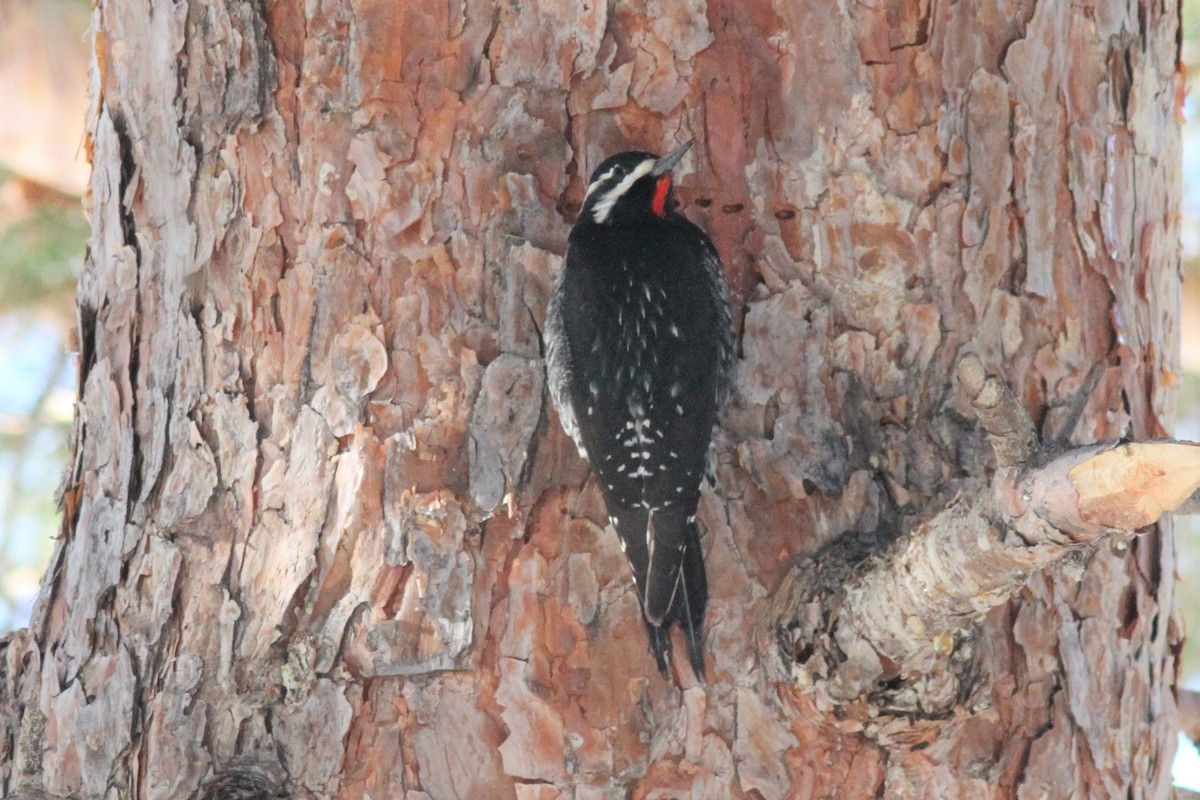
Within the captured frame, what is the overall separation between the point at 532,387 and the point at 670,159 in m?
0.58

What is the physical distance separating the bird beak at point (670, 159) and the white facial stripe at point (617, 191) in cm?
1

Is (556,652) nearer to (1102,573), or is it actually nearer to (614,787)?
(614,787)

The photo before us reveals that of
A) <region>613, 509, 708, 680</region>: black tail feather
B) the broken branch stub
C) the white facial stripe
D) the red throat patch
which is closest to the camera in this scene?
the broken branch stub

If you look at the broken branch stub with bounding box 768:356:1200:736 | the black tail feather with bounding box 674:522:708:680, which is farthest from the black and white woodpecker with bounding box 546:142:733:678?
the broken branch stub with bounding box 768:356:1200:736

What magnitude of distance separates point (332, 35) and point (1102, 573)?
192 centimetres

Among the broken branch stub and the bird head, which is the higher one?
the bird head

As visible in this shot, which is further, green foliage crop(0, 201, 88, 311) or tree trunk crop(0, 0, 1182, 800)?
green foliage crop(0, 201, 88, 311)

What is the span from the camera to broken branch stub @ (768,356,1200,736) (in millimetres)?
1681

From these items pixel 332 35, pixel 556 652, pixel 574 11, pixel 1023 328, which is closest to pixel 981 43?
pixel 1023 328

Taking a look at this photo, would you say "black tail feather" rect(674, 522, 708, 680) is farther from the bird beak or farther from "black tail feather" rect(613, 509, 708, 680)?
the bird beak

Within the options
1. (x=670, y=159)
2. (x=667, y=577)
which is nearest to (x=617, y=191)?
(x=670, y=159)

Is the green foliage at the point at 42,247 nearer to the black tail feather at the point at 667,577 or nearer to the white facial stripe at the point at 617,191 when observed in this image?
the white facial stripe at the point at 617,191

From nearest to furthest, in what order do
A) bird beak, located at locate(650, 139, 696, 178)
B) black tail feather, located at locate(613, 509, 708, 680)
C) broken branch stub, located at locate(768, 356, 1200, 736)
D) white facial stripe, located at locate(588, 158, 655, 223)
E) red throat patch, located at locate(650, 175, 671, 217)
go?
broken branch stub, located at locate(768, 356, 1200, 736) → black tail feather, located at locate(613, 509, 708, 680) → bird beak, located at locate(650, 139, 696, 178) → white facial stripe, located at locate(588, 158, 655, 223) → red throat patch, located at locate(650, 175, 671, 217)

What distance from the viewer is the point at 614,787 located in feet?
7.56
